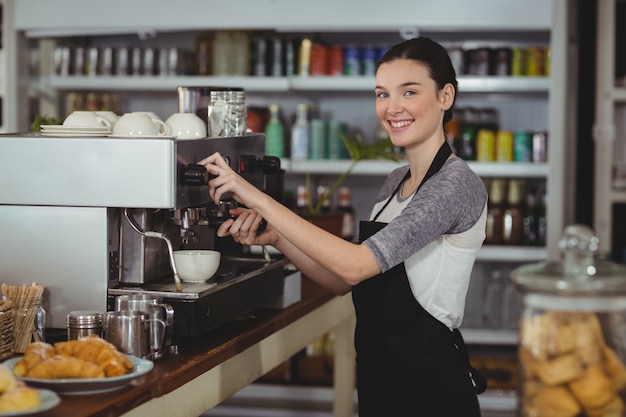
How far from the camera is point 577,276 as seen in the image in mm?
1336

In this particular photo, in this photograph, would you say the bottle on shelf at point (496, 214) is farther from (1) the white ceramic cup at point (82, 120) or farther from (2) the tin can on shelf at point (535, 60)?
(1) the white ceramic cup at point (82, 120)

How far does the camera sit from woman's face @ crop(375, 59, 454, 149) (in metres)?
2.30

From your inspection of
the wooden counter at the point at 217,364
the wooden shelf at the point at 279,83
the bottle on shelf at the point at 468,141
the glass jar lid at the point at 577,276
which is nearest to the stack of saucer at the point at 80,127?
the wooden counter at the point at 217,364

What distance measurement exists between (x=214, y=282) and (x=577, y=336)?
116 centimetres

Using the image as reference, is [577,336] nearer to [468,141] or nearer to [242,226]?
[242,226]

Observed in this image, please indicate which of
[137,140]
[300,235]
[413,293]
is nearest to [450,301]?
[413,293]

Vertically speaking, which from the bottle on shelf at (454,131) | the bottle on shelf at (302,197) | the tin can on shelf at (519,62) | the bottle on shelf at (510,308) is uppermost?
the tin can on shelf at (519,62)

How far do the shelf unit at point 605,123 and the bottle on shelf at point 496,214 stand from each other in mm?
466

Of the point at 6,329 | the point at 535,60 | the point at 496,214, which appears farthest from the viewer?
the point at 496,214

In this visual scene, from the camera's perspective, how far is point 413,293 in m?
2.24

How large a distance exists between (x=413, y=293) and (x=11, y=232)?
3.16 ft

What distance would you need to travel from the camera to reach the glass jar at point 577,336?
132cm

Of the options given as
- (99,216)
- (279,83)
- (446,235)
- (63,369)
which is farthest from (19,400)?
(279,83)

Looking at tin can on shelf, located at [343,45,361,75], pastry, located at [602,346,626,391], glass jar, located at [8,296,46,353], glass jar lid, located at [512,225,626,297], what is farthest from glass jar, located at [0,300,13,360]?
tin can on shelf, located at [343,45,361,75]
